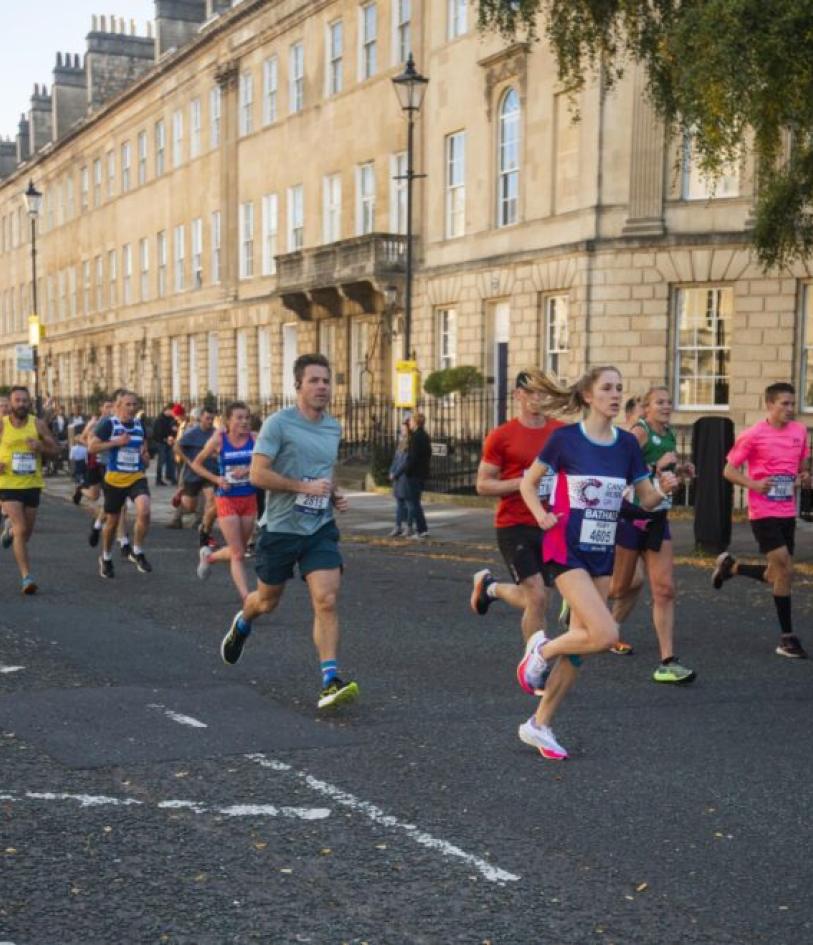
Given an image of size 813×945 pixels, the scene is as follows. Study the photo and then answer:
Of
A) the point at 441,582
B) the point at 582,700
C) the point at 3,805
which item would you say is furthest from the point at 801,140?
the point at 3,805

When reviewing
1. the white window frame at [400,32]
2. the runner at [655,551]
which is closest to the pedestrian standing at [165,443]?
the white window frame at [400,32]

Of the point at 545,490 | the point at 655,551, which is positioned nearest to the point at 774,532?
the point at 655,551

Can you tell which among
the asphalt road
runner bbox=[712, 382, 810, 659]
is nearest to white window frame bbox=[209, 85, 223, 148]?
the asphalt road

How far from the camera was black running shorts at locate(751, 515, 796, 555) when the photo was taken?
361 inches

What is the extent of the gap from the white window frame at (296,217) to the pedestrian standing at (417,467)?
2171 cm

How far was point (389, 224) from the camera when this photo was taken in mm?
33781

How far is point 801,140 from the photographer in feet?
43.9

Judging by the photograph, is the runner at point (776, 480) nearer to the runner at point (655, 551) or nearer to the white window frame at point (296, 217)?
the runner at point (655, 551)

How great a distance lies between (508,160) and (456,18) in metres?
4.18

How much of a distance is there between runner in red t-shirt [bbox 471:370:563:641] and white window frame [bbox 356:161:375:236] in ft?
91.0

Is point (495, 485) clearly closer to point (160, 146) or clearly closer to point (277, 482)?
point (277, 482)

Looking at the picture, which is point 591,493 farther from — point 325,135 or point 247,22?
point 247,22

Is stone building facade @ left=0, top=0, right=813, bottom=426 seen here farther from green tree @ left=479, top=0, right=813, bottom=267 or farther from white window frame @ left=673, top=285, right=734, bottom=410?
green tree @ left=479, top=0, right=813, bottom=267

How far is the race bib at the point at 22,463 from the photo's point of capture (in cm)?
1214
